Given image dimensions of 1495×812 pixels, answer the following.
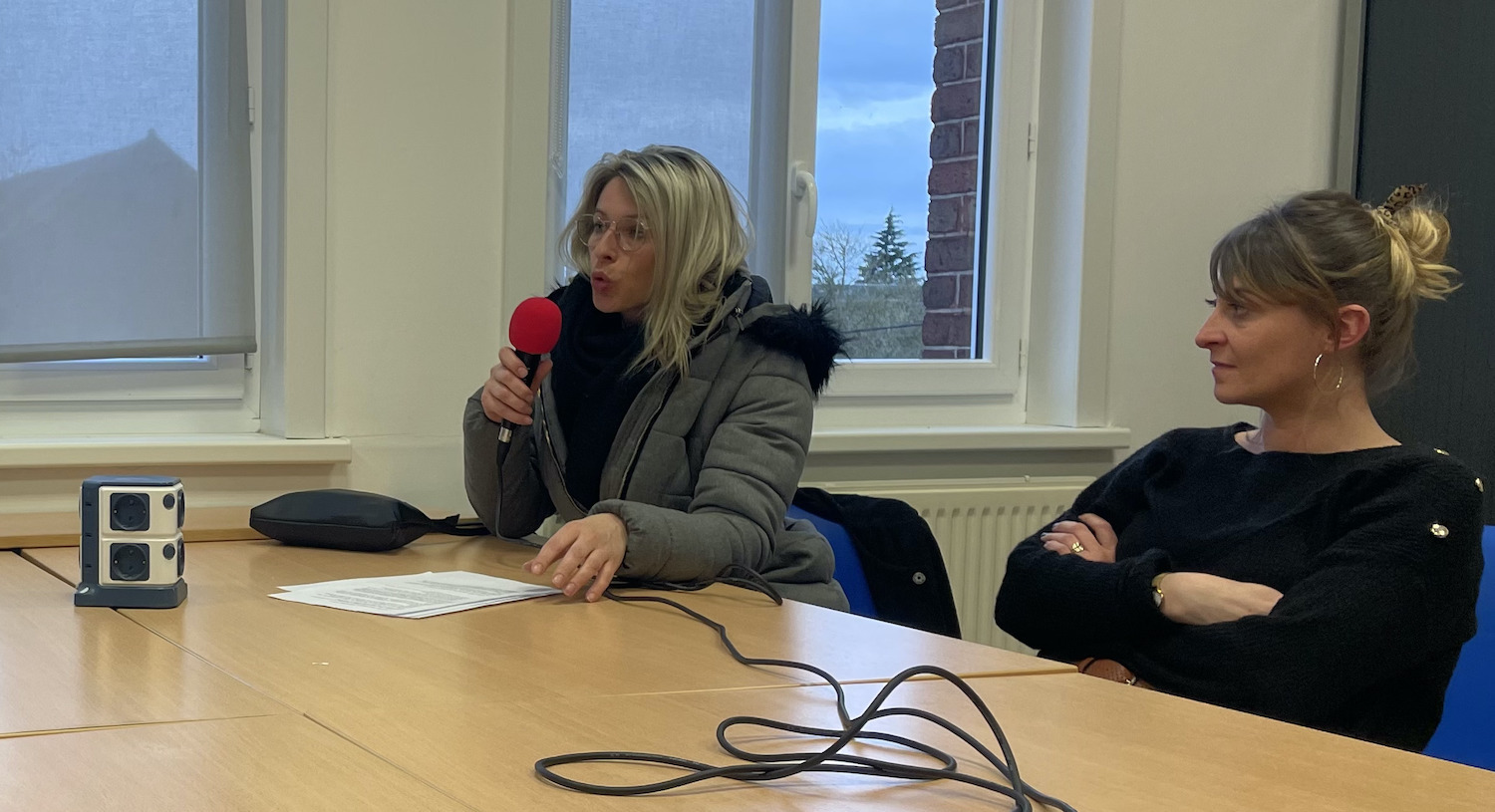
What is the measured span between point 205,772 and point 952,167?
266cm

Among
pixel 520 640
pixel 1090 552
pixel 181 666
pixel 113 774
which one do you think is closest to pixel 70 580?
pixel 181 666

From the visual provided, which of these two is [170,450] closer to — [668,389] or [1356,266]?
[668,389]

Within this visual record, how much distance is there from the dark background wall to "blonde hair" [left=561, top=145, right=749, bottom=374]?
190 centimetres

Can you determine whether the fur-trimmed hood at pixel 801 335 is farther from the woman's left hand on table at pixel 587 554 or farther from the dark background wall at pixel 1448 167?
the dark background wall at pixel 1448 167

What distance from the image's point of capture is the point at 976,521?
3.07 m

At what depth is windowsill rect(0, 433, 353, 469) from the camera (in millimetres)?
2305

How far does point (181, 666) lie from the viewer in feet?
4.02

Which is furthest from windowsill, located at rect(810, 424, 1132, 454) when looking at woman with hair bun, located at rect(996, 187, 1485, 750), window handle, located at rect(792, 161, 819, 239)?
woman with hair bun, located at rect(996, 187, 1485, 750)

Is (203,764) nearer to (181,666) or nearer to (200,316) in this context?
(181,666)

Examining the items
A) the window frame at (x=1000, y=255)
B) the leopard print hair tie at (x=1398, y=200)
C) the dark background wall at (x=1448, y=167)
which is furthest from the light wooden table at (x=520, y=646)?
the dark background wall at (x=1448, y=167)

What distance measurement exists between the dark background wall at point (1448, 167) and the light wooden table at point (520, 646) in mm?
2246

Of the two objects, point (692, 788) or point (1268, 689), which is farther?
point (1268, 689)

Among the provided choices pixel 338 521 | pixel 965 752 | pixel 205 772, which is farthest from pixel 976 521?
pixel 205 772

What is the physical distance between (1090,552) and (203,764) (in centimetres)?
138
